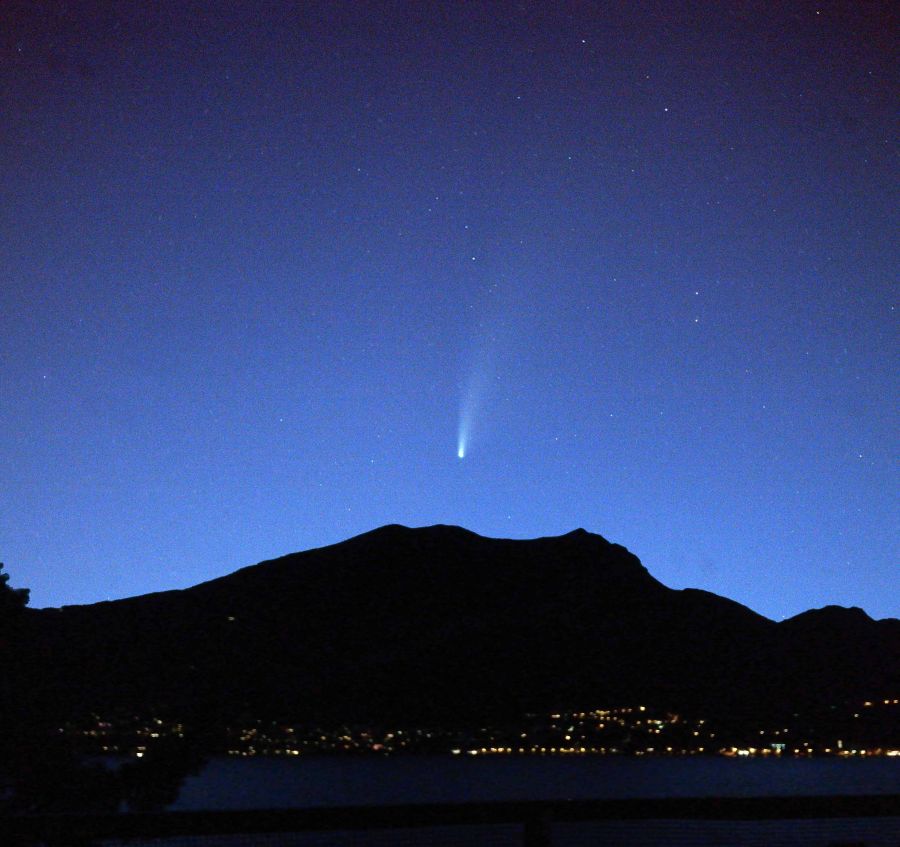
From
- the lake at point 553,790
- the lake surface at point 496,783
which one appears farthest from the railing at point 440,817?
the lake surface at point 496,783

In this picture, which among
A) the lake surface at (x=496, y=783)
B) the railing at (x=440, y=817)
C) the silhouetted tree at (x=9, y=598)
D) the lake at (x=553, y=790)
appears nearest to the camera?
the railing at (x=440, y=817)

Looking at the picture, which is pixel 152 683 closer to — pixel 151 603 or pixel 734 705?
pixel 151 603

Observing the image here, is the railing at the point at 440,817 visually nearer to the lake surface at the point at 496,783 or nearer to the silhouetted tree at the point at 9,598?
the silhouetted tree at the point at 9,598

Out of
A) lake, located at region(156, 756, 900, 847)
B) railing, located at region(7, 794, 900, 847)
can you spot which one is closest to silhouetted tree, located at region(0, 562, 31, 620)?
lake, located at region(156, 756, 900, 847)

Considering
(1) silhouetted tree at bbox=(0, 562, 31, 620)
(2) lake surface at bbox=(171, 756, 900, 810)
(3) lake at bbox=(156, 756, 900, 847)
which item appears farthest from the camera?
(2) lake surface at bbox=(171, 756, 900, 810)

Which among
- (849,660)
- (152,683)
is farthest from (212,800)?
(849,660)

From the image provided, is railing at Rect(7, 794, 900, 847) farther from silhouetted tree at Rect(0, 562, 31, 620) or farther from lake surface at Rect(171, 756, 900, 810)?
lake surface at Rect(171, 756, 900, 810)

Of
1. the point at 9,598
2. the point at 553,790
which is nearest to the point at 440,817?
the point at 9,598

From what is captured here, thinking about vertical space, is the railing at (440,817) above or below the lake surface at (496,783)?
above
